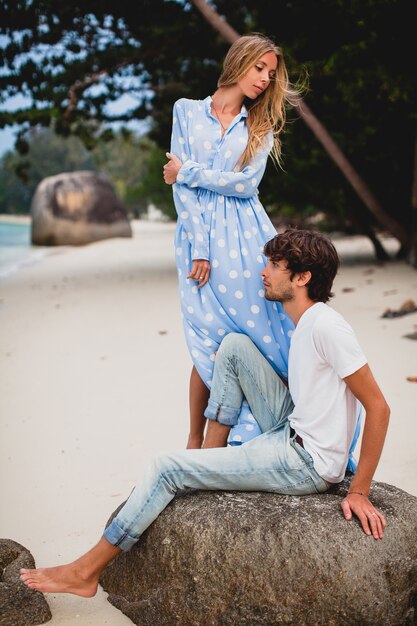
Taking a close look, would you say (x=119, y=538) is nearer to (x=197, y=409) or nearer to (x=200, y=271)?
(x=197, y=409)

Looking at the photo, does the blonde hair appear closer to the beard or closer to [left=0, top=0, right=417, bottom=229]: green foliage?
the beard

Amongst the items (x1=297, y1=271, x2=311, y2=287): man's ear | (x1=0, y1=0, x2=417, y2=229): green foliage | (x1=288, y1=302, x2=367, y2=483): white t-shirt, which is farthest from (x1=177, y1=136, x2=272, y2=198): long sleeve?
(x1=0, y1=0, x2=417, y2=229): green foliage

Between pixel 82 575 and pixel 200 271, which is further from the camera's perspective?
pixel 200 271

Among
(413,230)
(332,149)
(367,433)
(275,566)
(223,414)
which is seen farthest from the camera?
(413,230)

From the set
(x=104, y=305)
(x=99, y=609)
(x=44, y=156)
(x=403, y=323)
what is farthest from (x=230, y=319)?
(x=44, y=156)

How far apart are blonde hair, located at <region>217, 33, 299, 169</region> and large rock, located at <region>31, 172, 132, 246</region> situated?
2251cm

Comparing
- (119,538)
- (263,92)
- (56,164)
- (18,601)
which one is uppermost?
(263,92)

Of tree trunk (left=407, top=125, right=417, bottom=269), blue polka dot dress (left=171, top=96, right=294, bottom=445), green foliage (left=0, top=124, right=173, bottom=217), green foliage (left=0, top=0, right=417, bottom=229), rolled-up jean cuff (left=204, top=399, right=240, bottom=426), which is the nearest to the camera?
rolled-up jean cuff (left=204, top=399, right=240, bottom=426)

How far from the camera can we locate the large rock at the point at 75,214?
25500 millimetres

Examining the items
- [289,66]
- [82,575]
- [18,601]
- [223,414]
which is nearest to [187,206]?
[223,414]

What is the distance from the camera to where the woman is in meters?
3.17

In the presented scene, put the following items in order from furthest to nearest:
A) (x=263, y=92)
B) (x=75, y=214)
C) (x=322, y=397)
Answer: (x=75, y=214) → (x=263, y=92) → (x=322, y=397)

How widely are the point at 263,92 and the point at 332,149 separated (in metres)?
7.07

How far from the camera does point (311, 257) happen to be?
271 centimetres
